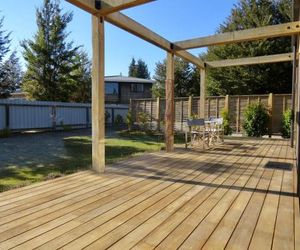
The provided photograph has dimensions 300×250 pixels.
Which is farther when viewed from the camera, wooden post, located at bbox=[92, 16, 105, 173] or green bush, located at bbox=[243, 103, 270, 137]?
green bush, located at bbox=[243, 103, 270, 137]

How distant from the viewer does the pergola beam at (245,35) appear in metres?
5.22

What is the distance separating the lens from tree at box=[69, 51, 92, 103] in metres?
18.5

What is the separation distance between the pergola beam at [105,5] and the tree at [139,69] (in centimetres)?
4655

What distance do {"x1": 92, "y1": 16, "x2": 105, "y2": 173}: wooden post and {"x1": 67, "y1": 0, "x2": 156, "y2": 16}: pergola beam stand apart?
154 mm

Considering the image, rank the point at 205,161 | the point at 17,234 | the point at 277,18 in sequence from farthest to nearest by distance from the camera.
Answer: the point at 277,18 → the point at 205,161 → the point at 17,234

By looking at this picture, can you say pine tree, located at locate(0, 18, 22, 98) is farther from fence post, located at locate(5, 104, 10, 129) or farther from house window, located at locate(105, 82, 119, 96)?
house window, located at locate(105, 82, 119, 96)

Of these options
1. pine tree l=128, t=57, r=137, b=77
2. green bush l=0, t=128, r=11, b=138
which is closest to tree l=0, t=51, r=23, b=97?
green bush l=0, t=128, r=11, b=138

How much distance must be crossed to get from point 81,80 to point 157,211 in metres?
17.6

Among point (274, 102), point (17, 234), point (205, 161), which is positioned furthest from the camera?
point (274, 102)

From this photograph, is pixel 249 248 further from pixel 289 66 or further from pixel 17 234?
pixel 289 66

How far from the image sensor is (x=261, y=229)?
2.21m

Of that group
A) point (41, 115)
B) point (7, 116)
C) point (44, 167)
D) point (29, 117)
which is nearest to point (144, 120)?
point (41, 115)

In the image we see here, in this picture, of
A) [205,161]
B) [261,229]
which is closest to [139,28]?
[205,161]

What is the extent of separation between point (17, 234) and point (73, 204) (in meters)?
0.72
